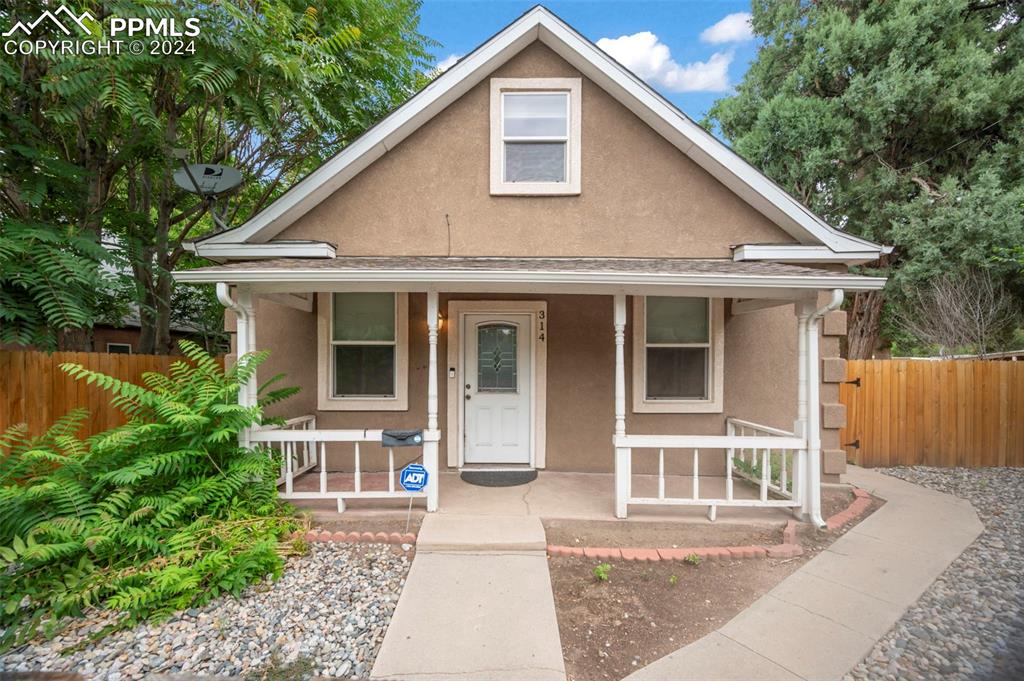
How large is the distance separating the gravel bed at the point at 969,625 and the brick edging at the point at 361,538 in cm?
327

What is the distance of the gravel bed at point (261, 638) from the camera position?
245 centimetres

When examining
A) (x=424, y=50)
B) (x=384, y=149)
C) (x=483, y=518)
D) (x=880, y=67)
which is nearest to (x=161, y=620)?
(x=483, y=518)

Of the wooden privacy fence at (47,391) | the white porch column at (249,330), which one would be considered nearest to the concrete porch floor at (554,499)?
the white porch column at (249,330)

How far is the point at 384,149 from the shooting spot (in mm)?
5062

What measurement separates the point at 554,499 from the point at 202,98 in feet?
22.4

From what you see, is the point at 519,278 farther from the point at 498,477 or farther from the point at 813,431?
the point at 813,431

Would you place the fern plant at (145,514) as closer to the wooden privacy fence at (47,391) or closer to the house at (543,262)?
the wooden privacy fence at (47,391)

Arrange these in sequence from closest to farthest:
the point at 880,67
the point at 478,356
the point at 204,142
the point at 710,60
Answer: the point at 478,356
the point at 204,142
the point at 880,67
the point at 710,60

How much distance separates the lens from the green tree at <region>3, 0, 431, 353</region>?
172 inches

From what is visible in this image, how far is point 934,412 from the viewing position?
6637 mm

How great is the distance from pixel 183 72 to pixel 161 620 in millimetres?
6008

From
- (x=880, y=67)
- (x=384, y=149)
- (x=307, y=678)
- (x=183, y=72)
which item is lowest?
(x=307, y=678)

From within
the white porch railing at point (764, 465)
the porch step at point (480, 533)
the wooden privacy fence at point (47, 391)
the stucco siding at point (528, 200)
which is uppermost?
the stucco siding at point (528, 200)

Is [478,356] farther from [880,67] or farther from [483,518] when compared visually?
[880,67]
